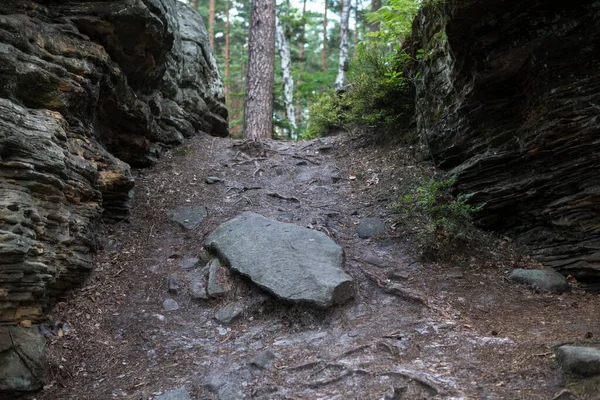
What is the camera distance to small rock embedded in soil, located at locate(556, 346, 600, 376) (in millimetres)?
3295

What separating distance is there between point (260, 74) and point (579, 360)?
1064 cm

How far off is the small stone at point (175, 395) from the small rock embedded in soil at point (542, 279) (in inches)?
162

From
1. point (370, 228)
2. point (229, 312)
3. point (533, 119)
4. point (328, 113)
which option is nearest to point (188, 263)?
point (229, 312)

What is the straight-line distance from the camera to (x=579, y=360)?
3.39 metres

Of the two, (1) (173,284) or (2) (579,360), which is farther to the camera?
(1) (173,284)

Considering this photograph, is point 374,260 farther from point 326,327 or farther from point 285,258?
point 326,327

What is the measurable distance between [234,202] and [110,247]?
2355 mm

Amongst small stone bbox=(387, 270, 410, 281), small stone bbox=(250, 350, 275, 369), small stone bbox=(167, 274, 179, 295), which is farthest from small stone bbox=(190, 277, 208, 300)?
small stone bbox=(387, 270, 410, 281)

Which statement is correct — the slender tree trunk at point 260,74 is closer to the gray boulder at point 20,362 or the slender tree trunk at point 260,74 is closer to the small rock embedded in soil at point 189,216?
the small rock embedded in soil at point 189,216

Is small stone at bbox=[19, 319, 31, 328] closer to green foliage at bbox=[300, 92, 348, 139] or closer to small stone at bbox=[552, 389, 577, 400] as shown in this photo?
small stone at bbox=[552, 389, 577, 400]

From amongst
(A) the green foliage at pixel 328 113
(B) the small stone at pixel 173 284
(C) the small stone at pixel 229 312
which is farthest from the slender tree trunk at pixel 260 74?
(C) the small stone at pixel 229 312

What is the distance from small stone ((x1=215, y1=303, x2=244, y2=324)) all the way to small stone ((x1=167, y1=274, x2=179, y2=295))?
2.48 feet

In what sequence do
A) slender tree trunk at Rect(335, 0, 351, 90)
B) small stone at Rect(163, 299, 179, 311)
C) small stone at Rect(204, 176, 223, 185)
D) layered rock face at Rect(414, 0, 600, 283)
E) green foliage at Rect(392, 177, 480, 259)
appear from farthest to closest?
slender tree trunk at Rect(335, 0, 351, 90) < small stone at Rect(204, 176, 223, 185) < green foliage at Rect(392, 177, 480, 259) < small stone at Rect(163, 299, 179, 311) < layered rock face at Rect(414, 0, 600, 283)

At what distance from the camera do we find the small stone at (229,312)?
5.33 meters
